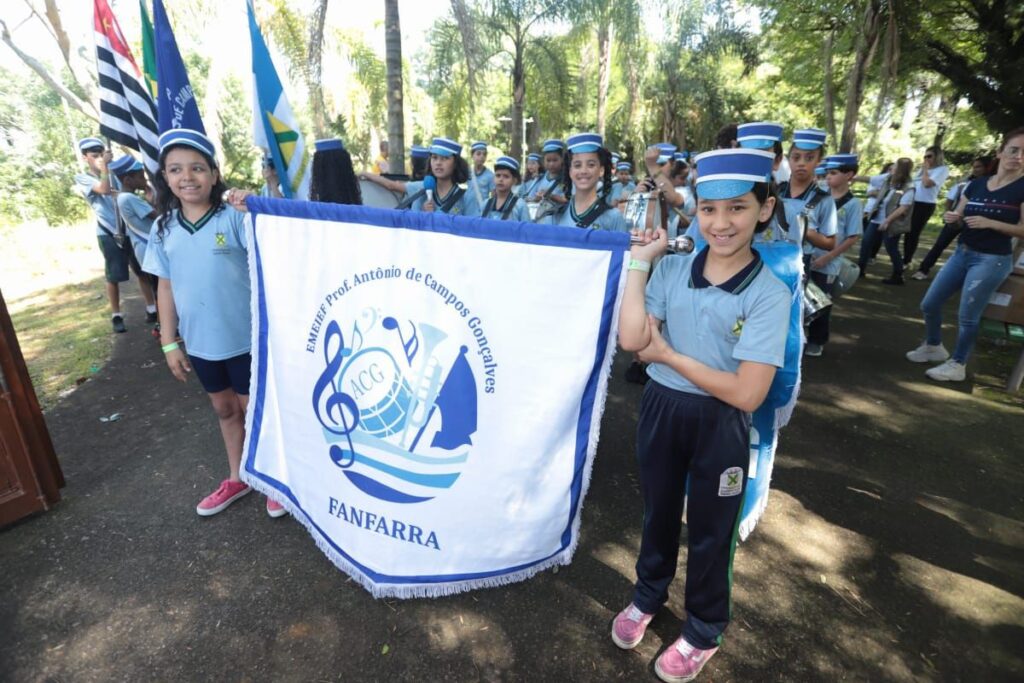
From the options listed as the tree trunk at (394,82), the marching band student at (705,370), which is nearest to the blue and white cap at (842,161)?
the marching band student at (705,370)

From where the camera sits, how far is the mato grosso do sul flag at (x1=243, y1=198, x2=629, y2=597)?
200 cm

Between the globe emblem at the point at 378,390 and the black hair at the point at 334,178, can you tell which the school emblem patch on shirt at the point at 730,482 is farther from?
the black hair at the point at 334,178

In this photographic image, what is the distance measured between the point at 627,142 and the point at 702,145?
4798 millimetres

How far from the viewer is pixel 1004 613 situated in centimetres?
246

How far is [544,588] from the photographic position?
261cm

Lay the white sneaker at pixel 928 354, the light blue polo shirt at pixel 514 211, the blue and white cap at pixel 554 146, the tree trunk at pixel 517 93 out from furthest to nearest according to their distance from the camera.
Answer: the tree trunk at pixel 517 93
the blue and white cap at pixel 554 146
the white sneaker at pixel 928 354
the light blue polo shirt at pixel 514 211

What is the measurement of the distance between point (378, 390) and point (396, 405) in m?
0.11

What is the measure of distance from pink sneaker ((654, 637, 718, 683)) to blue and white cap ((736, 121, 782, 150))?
291cm

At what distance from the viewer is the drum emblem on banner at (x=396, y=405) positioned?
2162mm

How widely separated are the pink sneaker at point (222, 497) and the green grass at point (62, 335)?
2.58 meters

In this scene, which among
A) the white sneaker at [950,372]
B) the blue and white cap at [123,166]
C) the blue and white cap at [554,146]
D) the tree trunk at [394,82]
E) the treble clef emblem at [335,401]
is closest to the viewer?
the treble clef emblem at [335,401]

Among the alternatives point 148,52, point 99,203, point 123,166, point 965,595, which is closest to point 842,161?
point 965,595

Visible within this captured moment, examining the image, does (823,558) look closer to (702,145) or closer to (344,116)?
(344,116)

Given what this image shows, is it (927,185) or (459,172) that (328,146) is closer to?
(459,172)
